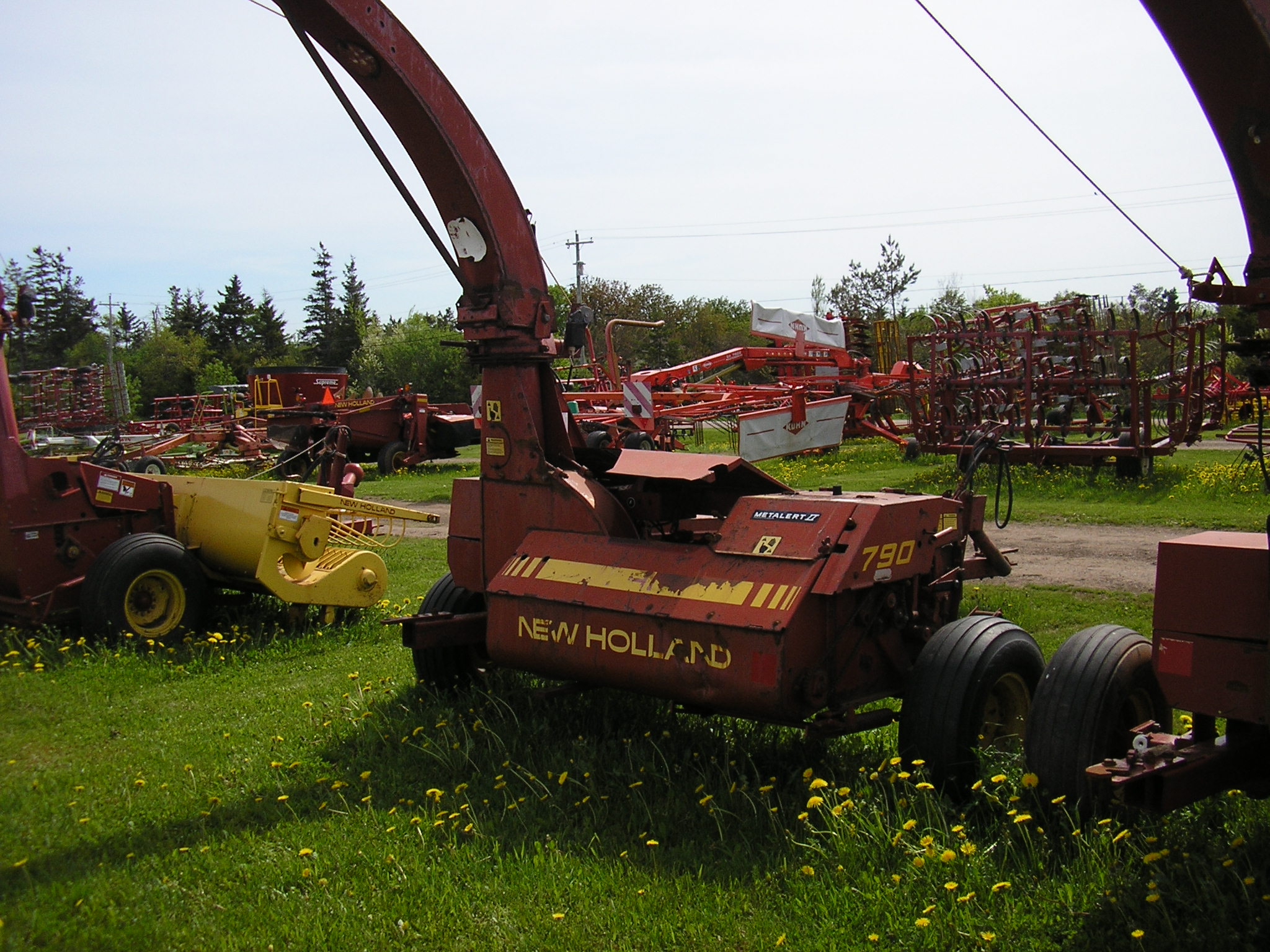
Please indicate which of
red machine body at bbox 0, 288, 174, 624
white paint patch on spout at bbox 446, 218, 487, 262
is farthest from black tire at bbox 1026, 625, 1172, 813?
red machine body at bbox 0, 288, 174, 624

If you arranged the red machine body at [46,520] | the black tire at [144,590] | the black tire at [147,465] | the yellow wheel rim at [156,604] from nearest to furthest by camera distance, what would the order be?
the black tire at [144,590] → the red machine body at [46,520] → the yellow wheel rim at [156,604] → the black tire at [147,465]

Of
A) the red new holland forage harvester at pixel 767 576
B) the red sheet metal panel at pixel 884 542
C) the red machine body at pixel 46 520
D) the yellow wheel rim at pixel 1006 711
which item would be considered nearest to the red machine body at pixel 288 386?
the red machine body at pixel 46 520

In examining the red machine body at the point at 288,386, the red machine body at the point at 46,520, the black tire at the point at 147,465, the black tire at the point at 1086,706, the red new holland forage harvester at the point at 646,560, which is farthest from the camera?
the red machine body at the point at 288,386

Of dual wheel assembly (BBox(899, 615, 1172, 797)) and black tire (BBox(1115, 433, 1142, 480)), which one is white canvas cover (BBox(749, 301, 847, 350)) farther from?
dual wheel assembly (BBox(899, 615, 1172, 797))

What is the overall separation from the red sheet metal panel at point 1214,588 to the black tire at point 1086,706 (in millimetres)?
455

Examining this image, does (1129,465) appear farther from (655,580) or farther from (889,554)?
(655,580)

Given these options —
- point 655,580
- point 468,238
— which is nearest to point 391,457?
point 468,238

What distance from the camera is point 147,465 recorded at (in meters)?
21.3

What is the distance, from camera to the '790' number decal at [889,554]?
15.0 feet

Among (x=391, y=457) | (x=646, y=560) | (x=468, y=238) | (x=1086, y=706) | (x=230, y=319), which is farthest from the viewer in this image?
(x=230, y=319)

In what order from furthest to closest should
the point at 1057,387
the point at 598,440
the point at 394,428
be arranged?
the point at 394,428 → the point at 1057,387 → the point at 598,440

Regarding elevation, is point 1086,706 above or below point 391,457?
above

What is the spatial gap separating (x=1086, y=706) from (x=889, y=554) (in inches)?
41.1

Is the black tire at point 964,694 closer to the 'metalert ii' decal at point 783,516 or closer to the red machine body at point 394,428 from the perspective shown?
the 'metalert ii' decal at point 783,516
